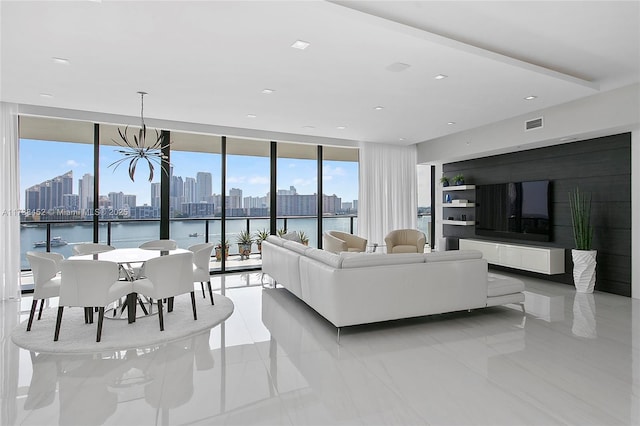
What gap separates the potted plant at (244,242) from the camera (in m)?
7.56

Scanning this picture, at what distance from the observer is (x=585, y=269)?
212 inches

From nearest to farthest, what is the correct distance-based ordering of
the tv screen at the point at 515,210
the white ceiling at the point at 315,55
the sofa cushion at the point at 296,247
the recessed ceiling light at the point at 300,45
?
1. the white ceiling at the point at 315,55
2. the recessed ceiling light at the point at 300,45
3. the sofa cushion at the point at 296,247
4. the tv screen at the point at 515,210

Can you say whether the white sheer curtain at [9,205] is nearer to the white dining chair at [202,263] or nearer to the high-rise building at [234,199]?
the white dining chair at [202,263]

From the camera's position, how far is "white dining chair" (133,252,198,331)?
3.70 metres

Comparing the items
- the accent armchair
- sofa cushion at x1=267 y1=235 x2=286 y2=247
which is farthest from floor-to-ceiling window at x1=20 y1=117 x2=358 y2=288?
sofa cushion at x1=267 y1=235 x2=286 y2=247

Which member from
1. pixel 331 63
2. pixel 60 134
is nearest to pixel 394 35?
pixel 331 63

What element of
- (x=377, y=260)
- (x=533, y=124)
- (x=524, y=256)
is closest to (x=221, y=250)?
(x=377, y=260)

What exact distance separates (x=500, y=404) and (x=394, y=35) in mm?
2850

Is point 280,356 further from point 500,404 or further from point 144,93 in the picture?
point 144,93

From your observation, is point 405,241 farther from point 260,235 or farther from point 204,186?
point 204,186

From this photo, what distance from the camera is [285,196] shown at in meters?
7.73

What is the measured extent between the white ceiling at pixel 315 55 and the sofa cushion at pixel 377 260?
6.37 ft

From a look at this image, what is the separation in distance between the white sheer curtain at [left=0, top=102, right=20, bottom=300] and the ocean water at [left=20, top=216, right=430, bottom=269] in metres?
0.31

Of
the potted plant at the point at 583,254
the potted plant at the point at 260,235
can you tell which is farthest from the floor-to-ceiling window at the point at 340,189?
the potted plant at the point at 583,254
